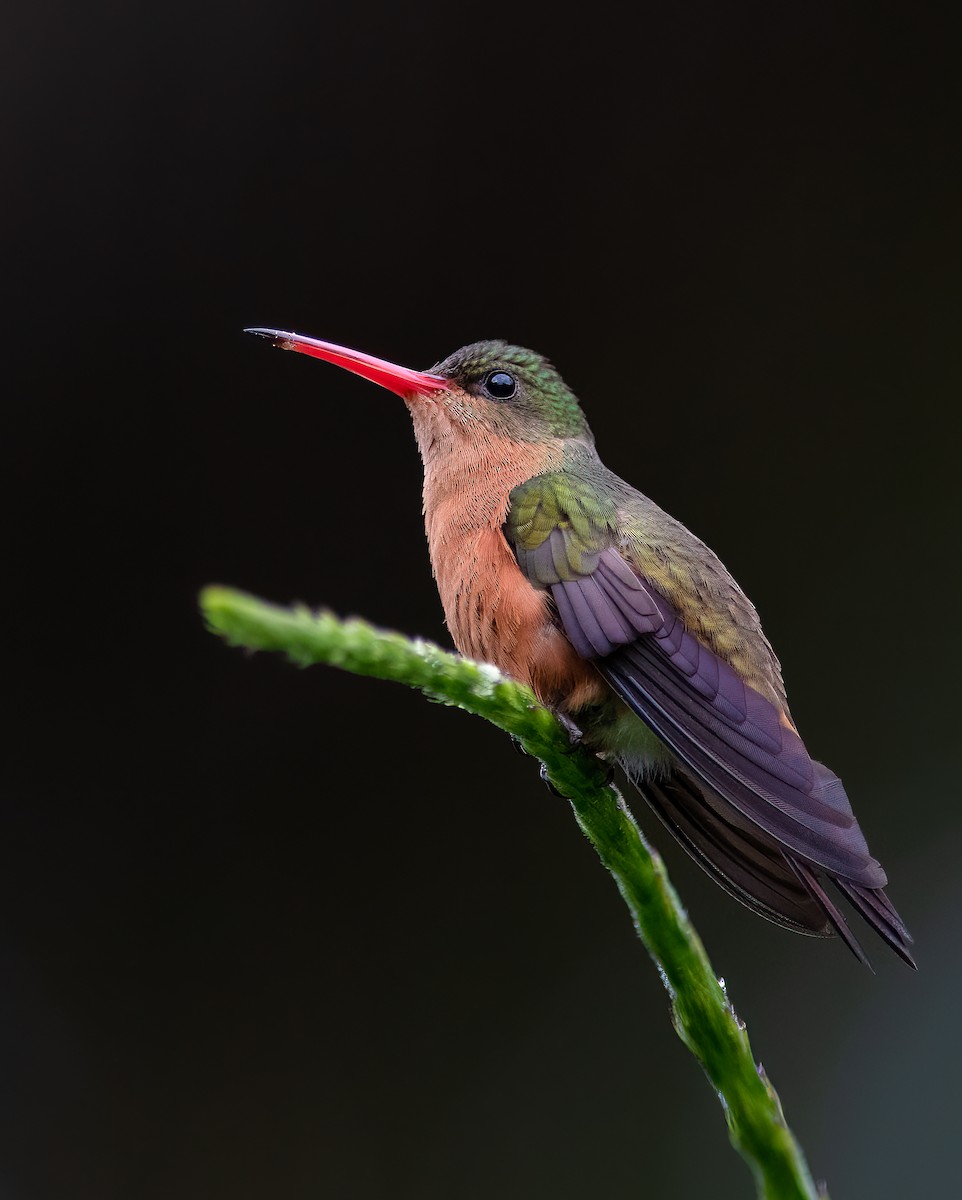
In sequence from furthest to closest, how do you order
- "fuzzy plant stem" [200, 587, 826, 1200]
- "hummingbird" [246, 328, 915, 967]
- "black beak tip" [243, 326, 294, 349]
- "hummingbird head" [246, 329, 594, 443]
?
"hummingbird head" [246, 329, 594, 443] → "black beak tip" [243, 326, 294, 349] → "hummingbird" [246, 328, 915, 967] → "fuzzy plant stem" [200, 587, 826, 1200]

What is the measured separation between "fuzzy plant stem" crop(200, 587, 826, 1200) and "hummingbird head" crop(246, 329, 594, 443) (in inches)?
74.3

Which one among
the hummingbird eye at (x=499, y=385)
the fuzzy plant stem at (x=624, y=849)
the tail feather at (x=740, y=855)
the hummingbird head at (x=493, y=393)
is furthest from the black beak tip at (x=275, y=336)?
the fuzzy plant stem at (x=624, y=849)

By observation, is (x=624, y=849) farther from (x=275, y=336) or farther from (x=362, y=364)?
(x=362, y=364)

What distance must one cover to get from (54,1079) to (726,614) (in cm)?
429

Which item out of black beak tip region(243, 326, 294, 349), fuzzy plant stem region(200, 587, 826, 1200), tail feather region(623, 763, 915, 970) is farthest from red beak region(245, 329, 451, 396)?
fuzzy plant stem region(200, 587, 826, 1200)

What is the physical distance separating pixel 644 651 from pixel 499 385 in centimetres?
135

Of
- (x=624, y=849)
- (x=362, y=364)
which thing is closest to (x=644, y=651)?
(x=624, y=849)

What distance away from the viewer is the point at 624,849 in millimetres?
1371

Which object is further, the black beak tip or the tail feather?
the black beak tip

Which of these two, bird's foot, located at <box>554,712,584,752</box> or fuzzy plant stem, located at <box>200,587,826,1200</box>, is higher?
fuzzy plant stem, located at <box>200,587,826,1200</box>

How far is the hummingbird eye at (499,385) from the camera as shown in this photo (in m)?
3.43

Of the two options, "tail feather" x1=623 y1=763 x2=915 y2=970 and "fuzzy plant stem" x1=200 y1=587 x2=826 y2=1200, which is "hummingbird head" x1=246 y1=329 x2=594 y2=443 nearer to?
"tail feather" x1=623 y1=763 x2=915 y2=970

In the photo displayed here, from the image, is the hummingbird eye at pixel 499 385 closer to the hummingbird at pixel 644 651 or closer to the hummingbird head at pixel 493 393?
the hummingbird head at pixel 493 393

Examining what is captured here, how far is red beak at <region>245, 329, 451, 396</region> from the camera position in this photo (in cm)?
288
